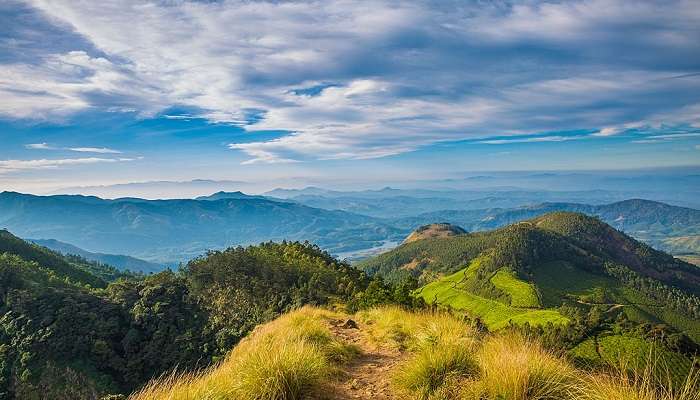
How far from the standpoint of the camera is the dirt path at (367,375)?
7730 mm

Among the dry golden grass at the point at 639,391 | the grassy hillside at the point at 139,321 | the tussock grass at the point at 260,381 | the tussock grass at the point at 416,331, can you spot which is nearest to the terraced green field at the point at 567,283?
the grassy hillside at the point at 139,321

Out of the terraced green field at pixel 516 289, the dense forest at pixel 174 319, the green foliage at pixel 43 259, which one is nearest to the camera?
the dense forest at pixel 174 319

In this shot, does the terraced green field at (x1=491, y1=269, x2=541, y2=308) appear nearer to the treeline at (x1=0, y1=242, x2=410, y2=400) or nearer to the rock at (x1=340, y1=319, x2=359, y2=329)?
the treeline at (x1=0, y1=242, x2=410, y2=400)

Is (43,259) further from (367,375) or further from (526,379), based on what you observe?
(526,379)

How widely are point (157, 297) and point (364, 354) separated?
48.3 metres

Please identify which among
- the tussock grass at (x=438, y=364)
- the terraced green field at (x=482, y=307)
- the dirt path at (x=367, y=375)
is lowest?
the terraced green field at (x=482, y=307)

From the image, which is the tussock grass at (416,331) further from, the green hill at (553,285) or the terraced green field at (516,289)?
the terraced green field at (516,289)

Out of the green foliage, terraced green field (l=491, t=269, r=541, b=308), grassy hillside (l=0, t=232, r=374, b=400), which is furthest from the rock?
terraced green field (l=491, t=269, r=541, b=308)

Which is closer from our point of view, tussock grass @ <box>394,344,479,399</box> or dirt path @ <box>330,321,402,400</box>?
tussock grass @ <box>394,344,479,399</box>

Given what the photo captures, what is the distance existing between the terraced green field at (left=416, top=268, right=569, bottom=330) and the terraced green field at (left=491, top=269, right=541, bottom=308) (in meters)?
4.05

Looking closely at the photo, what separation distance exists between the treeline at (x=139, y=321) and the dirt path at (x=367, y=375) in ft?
66.7

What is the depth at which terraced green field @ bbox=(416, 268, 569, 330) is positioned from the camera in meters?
109

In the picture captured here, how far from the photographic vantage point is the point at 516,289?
141m

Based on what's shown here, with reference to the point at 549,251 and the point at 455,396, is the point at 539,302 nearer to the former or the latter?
the point at 549,251
